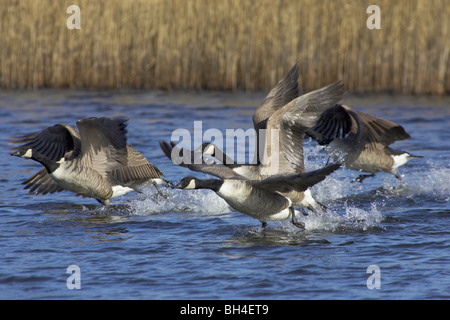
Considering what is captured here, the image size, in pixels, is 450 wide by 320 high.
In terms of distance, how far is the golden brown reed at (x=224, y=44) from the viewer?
14531 mm

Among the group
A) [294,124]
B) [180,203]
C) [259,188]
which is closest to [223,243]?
[259,188]

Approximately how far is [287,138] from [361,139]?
2.20 m

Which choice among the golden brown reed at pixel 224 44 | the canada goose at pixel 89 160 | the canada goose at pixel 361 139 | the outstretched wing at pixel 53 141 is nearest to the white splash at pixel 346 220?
the canada goose at pixel 361 139

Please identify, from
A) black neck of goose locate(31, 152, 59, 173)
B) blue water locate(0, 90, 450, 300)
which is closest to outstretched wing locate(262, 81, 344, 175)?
blue water locate(0, 90, 450, 300)

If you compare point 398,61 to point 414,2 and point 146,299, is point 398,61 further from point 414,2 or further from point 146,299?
point 146,299

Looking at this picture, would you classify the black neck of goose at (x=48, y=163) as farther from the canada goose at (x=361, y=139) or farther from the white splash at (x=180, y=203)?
the canada goose at (x=361, y=139)

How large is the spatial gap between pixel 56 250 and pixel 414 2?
32.9ft

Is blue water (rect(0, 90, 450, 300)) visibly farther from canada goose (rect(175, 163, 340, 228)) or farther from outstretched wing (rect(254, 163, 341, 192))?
outstretched wing (rect(254, 163, 341, 192))

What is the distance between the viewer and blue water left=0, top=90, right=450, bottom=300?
19.8 feet

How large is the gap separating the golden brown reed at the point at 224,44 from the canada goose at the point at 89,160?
257 inches

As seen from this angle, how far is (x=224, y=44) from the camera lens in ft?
50.3

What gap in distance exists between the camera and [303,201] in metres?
8.10

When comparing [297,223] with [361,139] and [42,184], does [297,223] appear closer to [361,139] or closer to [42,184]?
[361,139]
